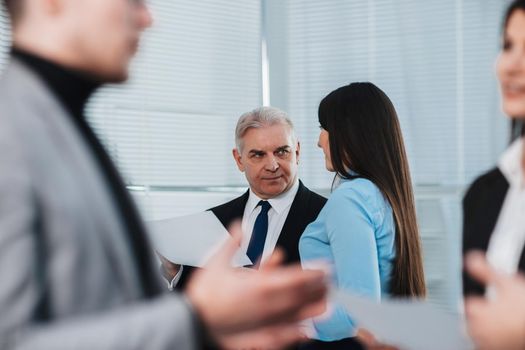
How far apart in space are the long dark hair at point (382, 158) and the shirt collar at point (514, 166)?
117 centimetres

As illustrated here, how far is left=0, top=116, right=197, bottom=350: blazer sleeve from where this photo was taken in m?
0.92

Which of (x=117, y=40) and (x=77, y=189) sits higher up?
(x=117, y=40)

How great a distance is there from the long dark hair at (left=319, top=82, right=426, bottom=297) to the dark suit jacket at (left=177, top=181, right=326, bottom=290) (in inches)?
25.6

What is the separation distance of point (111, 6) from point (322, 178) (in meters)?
3.88

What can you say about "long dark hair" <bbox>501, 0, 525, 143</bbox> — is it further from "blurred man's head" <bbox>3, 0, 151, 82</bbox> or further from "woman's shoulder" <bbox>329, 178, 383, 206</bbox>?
"woman's shoulder" <bbox>329, 178, 383, 206</bbox>

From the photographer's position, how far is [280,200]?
354 cm

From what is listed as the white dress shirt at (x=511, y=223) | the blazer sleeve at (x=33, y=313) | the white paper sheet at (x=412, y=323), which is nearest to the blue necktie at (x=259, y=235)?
the white dress shirt at (x=511, y=223)

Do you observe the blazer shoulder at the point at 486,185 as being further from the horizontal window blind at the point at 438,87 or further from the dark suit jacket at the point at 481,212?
the horizontal window blind at the point at 438,87

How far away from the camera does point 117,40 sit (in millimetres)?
1113

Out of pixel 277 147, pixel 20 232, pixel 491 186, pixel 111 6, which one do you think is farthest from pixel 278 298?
pixel 277 147

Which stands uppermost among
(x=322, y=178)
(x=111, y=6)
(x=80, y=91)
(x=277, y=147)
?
(x=111, y=6)

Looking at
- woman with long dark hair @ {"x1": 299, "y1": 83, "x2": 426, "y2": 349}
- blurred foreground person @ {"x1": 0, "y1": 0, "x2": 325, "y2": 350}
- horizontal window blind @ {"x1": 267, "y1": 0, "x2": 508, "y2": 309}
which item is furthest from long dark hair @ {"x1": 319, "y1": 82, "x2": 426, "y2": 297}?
horizontal window blind @ {"x1": 267, "y1": 0, "x2": 508, "y2": 309}

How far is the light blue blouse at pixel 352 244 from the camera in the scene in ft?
8.16

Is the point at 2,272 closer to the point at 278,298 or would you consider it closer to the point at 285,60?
the point at 278,298
